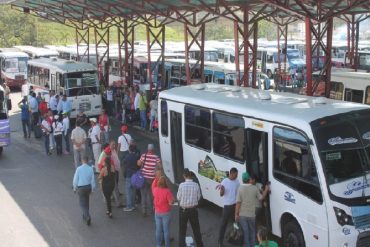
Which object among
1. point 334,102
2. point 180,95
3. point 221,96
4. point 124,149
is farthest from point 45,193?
point 334,102

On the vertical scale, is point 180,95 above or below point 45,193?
above

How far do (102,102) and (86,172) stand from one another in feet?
50.7

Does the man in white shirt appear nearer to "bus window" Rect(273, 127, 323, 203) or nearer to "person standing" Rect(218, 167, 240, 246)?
"person standing" Rect(218, 167, 240, 246)

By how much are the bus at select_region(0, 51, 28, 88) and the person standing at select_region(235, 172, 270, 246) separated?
33765mm

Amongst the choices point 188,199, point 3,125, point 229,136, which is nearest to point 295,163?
point 188,199

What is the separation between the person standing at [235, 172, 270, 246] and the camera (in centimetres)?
920

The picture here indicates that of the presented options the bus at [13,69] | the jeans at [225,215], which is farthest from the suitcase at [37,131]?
the bus at [13,69]

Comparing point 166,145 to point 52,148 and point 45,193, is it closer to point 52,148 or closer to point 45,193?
point 45,193

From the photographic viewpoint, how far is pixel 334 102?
10.1 m

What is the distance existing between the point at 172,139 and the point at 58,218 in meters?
3.26

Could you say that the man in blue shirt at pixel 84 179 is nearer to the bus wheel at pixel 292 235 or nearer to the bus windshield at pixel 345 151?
the bus wheel at pixel 292 235

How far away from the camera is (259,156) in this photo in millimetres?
9977

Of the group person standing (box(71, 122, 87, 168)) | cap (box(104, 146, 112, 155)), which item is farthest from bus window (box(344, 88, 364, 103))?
cap (box(104, 146, 112, 155))

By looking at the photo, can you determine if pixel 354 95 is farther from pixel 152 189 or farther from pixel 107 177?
pixel 152 189
